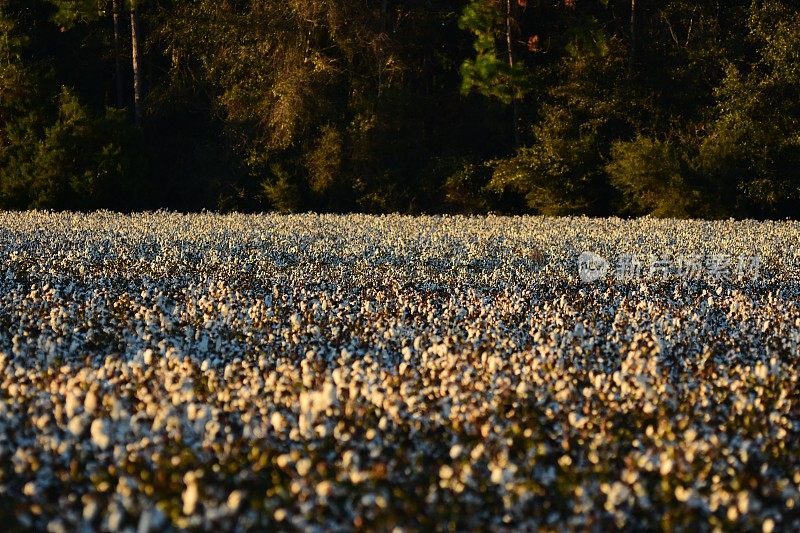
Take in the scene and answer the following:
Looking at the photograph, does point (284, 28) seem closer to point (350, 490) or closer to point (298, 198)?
point (298, 198)

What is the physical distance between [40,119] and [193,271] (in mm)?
30804

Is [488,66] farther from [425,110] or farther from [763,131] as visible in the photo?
[763,131]

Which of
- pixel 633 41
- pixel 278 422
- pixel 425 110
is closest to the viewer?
pixel 278 422

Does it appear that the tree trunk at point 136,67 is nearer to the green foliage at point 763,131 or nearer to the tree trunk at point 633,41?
the tree trunk at point 633,41

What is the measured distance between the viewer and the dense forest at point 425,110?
41.3 m

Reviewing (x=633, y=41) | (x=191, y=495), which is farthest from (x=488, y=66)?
(x=191, y=495)

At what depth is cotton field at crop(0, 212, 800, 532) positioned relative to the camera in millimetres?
5586

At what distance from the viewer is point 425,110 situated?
47000mm

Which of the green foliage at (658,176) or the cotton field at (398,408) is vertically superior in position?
the cotton field at (398,408)

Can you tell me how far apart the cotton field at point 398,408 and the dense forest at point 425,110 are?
27.6 m

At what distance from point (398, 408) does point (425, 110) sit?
133ft

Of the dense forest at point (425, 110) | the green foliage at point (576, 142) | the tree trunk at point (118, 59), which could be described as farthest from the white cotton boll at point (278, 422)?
the tree trunk at point (118, 59)

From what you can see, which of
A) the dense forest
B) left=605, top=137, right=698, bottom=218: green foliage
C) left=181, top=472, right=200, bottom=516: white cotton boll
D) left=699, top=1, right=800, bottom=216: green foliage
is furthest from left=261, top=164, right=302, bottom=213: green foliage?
left=181, top=472, right=200, bottom=516: white cotton boll

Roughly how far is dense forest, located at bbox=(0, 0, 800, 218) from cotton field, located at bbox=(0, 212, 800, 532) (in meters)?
27.6
